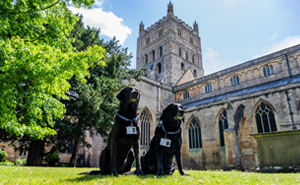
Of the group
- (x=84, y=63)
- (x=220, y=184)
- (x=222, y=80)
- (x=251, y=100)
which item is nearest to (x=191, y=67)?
(x=222, y=80)

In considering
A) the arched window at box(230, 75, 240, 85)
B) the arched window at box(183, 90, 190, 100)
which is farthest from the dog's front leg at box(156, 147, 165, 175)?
the arched window at box(183, 90, 190, 100)

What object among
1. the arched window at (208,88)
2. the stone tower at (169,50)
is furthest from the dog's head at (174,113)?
the stone tower at (169,50)

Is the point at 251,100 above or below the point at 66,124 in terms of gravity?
above

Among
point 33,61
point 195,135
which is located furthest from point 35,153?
point 195,135

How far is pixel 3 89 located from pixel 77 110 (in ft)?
24.1

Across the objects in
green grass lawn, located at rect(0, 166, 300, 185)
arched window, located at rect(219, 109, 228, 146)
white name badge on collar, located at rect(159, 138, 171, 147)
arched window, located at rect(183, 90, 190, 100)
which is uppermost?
arched window, located at rect(183, 90, 190, 100)

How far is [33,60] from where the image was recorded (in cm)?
499

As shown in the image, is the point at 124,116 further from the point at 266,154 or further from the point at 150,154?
the point at 266,154

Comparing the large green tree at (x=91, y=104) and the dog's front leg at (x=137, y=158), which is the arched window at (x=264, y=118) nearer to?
the large green tree at (x=91, y=104)

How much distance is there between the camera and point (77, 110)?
11.7 m

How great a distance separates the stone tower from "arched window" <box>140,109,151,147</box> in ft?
29.0

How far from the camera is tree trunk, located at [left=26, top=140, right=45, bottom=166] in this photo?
425 inches

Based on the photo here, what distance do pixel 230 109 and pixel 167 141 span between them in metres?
14.9

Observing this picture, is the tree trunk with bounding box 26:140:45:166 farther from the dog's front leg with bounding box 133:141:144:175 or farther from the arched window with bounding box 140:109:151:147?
the arched window with bounding box 140:109:151:147
